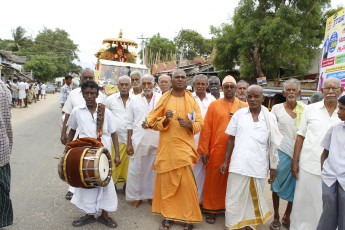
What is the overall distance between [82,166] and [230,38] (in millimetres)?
16737

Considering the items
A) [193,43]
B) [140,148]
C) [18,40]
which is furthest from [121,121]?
[18,40]

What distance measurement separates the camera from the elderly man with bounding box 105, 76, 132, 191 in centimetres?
487

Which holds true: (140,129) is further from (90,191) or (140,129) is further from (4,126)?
(4,126)

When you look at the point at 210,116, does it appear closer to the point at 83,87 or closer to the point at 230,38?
the point at 83,87

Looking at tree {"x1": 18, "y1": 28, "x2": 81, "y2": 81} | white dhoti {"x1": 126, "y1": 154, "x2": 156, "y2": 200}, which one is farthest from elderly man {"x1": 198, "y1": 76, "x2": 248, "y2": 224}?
tree {"x1": 18, "y1": 28, "x2": 81, "y2": 81}

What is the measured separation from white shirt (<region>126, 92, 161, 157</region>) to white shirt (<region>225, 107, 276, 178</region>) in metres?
1.42

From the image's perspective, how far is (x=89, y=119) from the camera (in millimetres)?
3627

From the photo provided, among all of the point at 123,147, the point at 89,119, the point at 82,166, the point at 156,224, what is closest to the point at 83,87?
the point at 89,119

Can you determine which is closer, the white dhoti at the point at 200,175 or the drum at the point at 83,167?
the drum at the point at 83,167

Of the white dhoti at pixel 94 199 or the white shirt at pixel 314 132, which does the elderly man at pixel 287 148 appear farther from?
the white dhoti at pixel 94 199

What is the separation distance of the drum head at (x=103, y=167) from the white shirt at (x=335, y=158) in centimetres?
244

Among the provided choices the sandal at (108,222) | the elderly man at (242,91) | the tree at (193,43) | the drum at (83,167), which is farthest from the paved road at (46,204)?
the tree at (193,43)

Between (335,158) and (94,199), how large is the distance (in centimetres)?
285

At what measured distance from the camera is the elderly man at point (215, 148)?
398 cm
